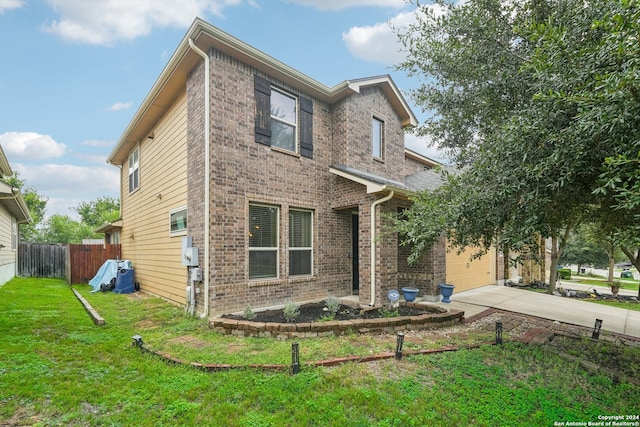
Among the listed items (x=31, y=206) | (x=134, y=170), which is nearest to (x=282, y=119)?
(x=134, y=170)

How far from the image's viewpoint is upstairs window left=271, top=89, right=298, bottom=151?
7488 mm

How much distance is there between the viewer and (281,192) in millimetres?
7406

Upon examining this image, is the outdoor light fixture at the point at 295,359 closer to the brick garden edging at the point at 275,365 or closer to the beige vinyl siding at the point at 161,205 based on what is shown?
the brick garden edging at the point at 275,365

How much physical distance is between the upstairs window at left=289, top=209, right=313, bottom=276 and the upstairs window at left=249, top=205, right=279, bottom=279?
0.48 meters

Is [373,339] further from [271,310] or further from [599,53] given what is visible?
[599,53]

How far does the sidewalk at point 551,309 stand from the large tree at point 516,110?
355cm

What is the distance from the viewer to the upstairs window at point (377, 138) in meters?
9.85

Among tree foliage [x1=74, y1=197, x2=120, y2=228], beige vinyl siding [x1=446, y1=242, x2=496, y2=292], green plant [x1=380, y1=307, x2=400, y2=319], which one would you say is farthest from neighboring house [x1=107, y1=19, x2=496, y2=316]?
tree foliage [x1=74, y1=197, x2=120, y2=228]

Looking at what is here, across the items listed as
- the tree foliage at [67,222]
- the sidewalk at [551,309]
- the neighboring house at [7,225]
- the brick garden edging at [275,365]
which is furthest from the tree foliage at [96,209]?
the sidewalk at [551,309]

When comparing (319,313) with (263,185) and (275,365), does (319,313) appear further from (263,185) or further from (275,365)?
(263,185)

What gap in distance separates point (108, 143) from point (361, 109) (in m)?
67.3

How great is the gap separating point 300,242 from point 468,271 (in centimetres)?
653

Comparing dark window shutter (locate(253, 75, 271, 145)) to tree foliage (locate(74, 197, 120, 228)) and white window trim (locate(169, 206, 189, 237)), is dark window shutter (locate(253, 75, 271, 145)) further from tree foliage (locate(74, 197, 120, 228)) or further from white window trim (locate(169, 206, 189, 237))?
tree foliage (locate(74, 197, 120, 228))

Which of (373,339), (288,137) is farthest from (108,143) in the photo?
(373,339)
